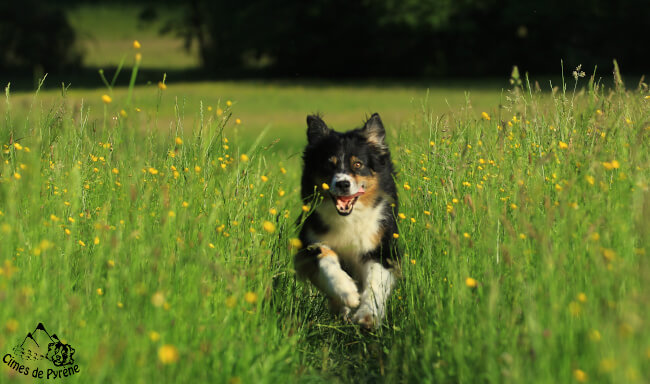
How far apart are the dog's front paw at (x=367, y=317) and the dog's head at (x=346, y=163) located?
85 centimetres

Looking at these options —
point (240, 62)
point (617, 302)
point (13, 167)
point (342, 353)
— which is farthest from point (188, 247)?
point (240, 62)

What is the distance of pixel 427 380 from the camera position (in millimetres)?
3662

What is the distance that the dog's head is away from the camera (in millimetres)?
5473

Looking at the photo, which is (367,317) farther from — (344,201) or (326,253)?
(344,201)

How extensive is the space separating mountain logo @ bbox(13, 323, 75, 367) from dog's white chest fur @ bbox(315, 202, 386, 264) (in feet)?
8.12

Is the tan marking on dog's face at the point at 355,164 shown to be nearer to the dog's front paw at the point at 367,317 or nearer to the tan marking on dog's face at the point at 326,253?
the tan marking on dog's face at the point at 326,253

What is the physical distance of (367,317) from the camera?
4.79 meters

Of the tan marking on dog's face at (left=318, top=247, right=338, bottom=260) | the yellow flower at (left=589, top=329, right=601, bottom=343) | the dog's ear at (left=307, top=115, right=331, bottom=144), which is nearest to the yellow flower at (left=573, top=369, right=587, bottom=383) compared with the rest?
the yellow flower at (left=589, top=329, right=601, bottom=343)

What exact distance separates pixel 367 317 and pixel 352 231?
0.94 m

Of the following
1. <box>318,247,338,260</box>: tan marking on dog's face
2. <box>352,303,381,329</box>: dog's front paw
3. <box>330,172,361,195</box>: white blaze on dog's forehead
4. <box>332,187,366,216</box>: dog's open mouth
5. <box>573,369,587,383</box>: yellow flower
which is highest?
<box>330,172,361,195</box>: white blaze on dog's forehead

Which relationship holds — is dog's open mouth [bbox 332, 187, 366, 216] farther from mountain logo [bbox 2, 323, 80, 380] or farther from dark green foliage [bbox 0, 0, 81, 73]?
dark green foliage [bbox 0, 0, 81, 73]

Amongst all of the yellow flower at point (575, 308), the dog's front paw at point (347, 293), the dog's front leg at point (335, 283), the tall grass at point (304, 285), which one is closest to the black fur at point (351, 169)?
the dog's front leg at point (335, 283)

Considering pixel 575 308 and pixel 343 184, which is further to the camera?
pixel 343 184

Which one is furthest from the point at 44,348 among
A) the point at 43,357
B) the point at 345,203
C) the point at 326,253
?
the point at 345,203
